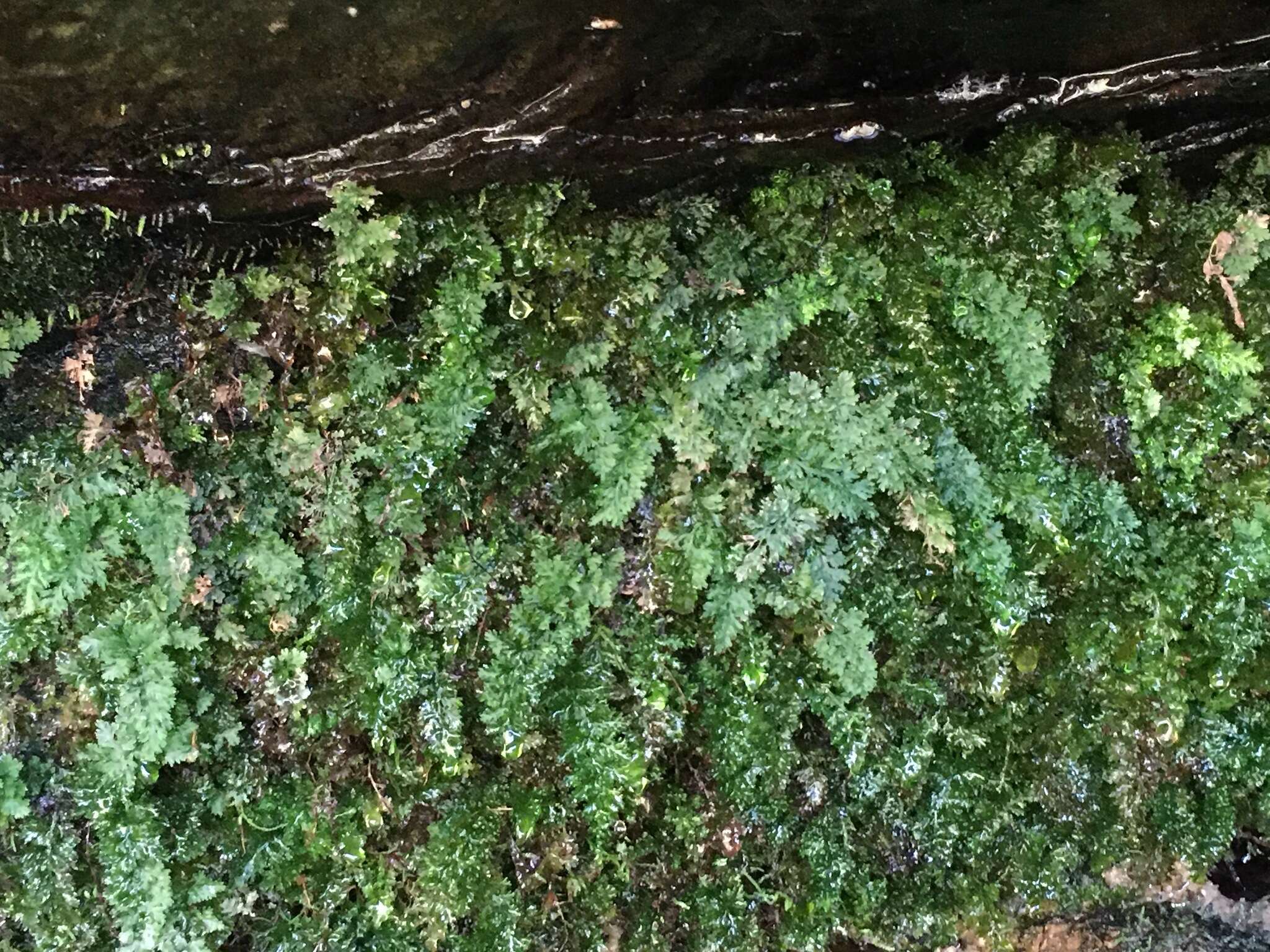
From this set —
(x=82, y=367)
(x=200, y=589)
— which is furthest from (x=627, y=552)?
(x=82, y=367)

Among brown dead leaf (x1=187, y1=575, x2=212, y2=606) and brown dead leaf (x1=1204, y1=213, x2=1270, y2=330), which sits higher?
brown dead leaf (x1=1204, y1=213, x2=1270, y2=330)

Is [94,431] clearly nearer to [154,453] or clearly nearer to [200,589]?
[154,453]

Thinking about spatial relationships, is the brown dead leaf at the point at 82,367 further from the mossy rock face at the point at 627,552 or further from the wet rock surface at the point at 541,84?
the wet rock surface at the point at 541,84

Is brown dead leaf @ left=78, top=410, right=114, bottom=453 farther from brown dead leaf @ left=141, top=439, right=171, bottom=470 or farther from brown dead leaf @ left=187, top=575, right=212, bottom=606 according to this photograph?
brown dead leaf @ left=187, top=575, right=212, bottom=606

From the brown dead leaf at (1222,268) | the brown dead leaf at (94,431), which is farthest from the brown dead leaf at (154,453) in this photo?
the brown dead leaf at (1222,268)

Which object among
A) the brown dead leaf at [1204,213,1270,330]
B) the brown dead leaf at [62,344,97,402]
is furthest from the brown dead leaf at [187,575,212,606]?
the brown dead leaf at [1204,213,1270,330]
